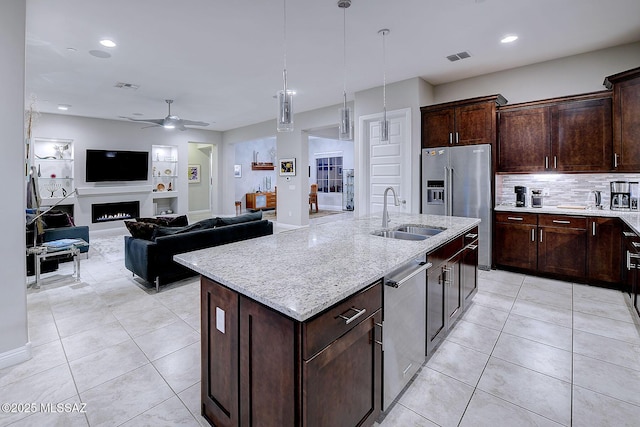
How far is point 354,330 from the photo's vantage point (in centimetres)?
144

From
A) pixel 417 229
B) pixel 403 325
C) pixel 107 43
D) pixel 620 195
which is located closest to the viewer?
pixel 403 325

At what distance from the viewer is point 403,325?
1881mm

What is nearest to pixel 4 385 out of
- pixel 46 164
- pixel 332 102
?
pixel 332 102

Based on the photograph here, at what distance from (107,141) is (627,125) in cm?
1025

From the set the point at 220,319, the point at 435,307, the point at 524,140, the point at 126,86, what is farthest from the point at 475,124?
the point at 126,86

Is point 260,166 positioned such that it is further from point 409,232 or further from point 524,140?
point 409,232

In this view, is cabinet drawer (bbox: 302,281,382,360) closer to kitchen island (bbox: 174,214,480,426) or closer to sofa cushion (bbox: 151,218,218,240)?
kitchen island (bbox: 174,214,480,426)

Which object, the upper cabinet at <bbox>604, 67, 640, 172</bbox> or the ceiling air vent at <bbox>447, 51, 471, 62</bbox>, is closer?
the upper cabinet at <bbox>604, 67, 640, 172</bbox>

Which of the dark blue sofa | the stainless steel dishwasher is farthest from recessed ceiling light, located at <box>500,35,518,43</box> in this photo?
the dark blue sofa

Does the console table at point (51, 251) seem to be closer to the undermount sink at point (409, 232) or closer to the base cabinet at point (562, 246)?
the undermount sink at point (409, 232)

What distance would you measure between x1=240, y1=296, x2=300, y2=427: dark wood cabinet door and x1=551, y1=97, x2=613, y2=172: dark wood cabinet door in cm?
456

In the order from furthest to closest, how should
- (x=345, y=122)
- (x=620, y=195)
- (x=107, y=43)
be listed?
(x=620, y=195) < (x=107, y=43) < (x=345, y=122)

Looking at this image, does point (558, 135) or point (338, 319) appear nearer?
point (338, 319)

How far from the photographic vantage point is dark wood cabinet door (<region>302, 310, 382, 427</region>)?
1236 mm
